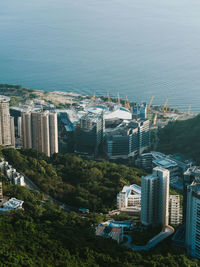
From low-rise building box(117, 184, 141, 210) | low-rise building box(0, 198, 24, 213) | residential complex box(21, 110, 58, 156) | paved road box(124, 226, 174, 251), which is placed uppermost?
residential complex box(21, 110, 58, 156)

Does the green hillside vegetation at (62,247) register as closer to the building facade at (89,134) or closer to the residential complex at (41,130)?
the residential complex at (41,130)

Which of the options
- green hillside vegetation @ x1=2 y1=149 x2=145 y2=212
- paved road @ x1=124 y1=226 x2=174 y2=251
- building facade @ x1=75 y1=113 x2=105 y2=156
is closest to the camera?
paved road @ x1=124 y1=226 x2=174 y2=251

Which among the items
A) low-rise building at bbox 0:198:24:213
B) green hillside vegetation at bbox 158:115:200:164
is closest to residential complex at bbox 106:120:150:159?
green hillside vegetation at bbox 158:115:200:164

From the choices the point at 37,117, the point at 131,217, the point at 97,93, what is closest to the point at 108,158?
the point at 37,117

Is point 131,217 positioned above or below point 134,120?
below

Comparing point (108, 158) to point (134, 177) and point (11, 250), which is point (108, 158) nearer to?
point (134, 177)

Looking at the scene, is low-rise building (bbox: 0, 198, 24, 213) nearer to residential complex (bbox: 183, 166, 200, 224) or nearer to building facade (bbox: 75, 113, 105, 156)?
residential complex (bbox: 183, 166, 200, 224)

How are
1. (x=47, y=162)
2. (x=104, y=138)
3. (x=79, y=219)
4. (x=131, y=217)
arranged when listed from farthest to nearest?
(x=104, y=138) < (x=47, y=162) < (x=131, y=217) < (x=79, y=219)
